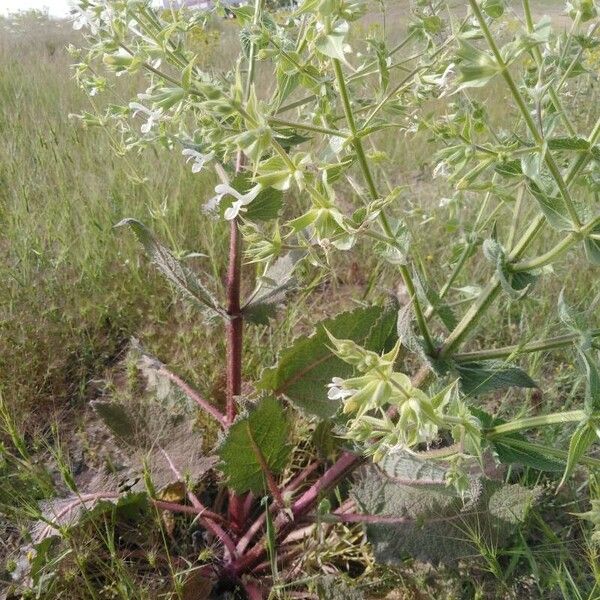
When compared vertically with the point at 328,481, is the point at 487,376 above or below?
above

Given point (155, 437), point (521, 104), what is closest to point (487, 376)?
point (521, 104)

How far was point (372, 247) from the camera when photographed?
4.91ft

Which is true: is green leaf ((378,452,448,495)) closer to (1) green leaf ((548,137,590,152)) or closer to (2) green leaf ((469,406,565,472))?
(2) green leaf ((469,406,565,472))

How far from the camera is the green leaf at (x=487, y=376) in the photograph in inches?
50.6

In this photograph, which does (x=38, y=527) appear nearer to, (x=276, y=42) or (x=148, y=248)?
(x=148, y=248)

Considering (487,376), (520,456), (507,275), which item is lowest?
(520,456)

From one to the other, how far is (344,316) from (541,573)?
2.57 feet

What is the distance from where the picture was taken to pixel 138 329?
2355 mm

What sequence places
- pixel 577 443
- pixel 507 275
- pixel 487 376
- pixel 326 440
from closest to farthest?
pixel 577 443 < pixel 507 275 < pixel 487 376 < pixel 326 440

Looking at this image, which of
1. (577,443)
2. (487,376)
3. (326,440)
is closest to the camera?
(577,443)

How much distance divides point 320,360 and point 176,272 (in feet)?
1.34

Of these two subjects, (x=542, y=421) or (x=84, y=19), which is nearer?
(x=542, y=421)

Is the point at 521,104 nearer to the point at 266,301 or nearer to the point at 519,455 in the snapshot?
the point at 519,455

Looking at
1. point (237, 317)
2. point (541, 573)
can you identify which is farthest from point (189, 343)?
point (541, 573)
